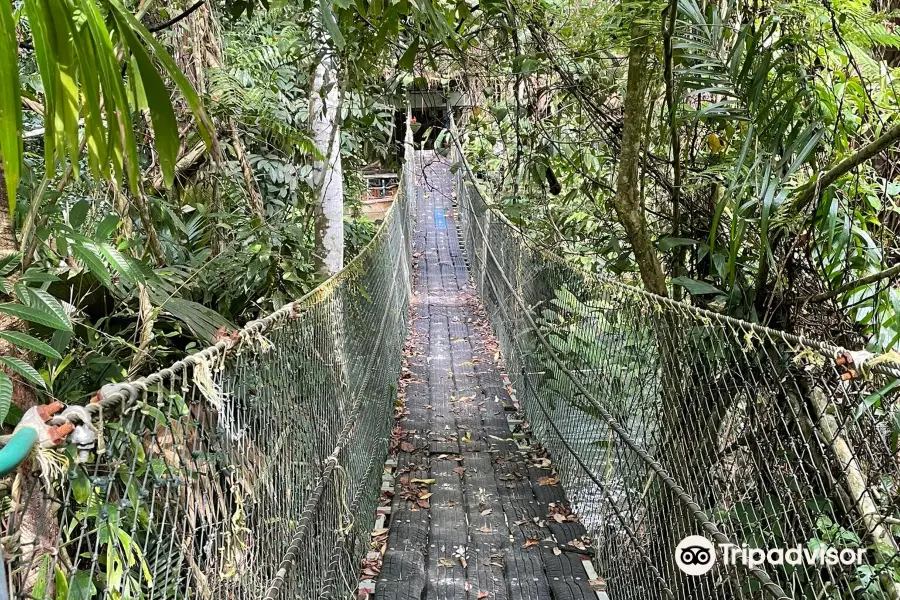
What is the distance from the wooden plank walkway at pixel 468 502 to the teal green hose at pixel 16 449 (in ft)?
5.95

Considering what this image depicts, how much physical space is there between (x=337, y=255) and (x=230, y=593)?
246 centimetres

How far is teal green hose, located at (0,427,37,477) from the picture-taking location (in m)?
0.60

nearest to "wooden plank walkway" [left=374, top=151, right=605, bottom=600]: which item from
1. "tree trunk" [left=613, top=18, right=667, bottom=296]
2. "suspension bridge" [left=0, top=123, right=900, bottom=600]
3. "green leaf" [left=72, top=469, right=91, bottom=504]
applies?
"suspension bridge" [left=0, top=123, right=900, bottom=600]

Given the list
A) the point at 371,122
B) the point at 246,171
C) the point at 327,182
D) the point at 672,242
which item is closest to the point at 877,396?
the point at 672,242

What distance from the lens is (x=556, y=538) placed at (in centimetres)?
264

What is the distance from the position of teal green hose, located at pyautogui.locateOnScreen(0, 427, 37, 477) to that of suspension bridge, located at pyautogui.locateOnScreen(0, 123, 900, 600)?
0.10ft

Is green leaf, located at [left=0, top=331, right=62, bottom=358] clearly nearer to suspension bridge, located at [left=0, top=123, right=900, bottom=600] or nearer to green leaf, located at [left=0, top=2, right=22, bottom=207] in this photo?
suspension bridge, located at [left=0, top=123, right=900, bottom=600]

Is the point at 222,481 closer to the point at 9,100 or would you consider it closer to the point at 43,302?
the point at 43,302

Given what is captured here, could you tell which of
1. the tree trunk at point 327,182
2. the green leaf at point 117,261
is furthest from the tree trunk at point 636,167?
the green leaf at point 117,261

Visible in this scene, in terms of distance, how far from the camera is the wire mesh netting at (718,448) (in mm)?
1317

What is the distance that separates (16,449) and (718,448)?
5.40 feet

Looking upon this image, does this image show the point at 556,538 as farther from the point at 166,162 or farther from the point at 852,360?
the point at 166,162

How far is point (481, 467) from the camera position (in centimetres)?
340

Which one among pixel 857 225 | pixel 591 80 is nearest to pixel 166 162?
pixel 857 225
